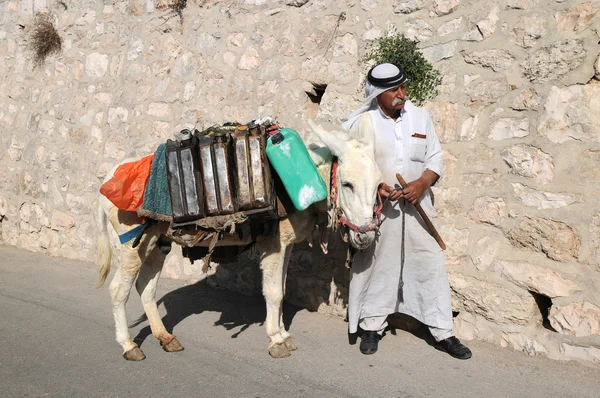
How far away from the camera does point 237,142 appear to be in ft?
11.8

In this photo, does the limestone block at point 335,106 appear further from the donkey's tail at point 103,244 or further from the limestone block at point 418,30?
the donkey's tail at point 103,244

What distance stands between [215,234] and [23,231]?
5355 mm

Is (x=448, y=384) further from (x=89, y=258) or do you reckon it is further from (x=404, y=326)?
(x=89, y=258)

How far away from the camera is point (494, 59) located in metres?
4.17

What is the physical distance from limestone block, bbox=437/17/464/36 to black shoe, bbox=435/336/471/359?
2.30 metres

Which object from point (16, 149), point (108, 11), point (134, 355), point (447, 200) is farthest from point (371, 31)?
point (16, 149)

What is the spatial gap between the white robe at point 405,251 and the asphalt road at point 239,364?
1.03 feet

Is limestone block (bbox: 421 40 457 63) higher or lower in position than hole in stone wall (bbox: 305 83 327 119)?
higher

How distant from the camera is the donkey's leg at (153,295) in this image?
4.32 metres

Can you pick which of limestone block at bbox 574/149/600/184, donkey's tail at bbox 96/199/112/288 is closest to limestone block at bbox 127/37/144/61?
donkey's tail at bbox 96/199/112/288

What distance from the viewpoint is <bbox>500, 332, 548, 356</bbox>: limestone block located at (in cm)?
394

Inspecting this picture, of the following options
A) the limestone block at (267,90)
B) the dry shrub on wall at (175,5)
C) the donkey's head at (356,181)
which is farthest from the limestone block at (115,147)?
the donkey's head at (356,181)

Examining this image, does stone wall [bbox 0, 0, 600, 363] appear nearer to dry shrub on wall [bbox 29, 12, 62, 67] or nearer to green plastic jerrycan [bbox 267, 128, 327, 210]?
dry shrub on wall [bbox 29, 12, 62, 67]

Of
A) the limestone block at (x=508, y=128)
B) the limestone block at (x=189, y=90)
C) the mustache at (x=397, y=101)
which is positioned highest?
the limestone block at (x=189, y=90)
